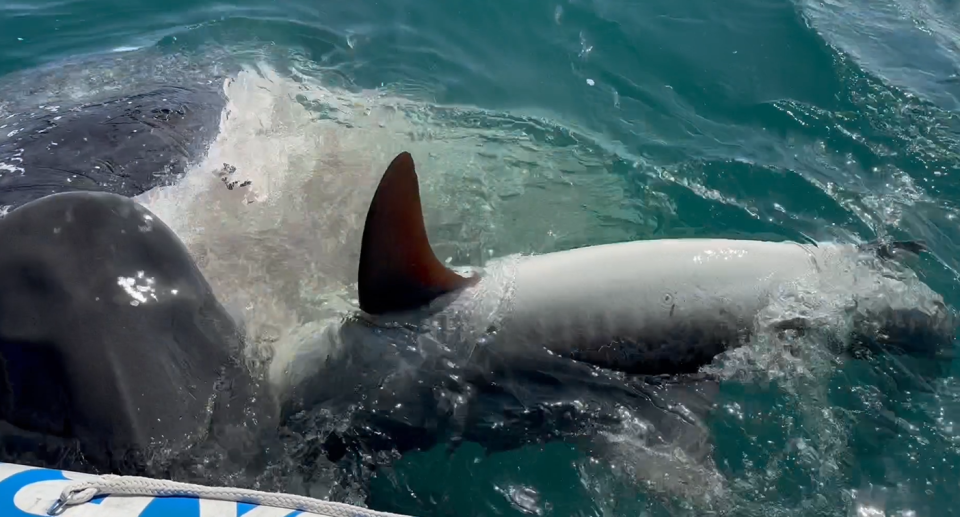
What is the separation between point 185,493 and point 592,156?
147 inches

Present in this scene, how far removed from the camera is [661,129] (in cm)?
566

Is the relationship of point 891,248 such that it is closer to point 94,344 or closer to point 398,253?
point 398,253

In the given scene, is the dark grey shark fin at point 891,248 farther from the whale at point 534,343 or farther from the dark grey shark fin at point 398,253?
the dark grey shark fin at point 398,253

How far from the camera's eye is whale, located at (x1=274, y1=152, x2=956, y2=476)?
134 inches

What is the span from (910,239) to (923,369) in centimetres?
105

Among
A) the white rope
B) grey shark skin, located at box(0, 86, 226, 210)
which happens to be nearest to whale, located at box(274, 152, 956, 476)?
the white rope

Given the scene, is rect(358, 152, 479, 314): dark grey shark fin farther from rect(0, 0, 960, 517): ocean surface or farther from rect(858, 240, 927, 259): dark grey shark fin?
rect(858, 240, 927, 259): dark grey shark fin

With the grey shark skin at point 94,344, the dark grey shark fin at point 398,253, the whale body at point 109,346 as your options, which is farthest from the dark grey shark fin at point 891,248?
the grey shark skin at point 94,344

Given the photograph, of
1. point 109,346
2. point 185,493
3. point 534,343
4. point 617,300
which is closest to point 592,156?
point 617,300

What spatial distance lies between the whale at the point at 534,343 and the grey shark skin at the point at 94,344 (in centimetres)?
56

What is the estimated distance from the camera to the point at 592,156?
536cm

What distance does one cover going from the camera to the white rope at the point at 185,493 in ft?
7.38

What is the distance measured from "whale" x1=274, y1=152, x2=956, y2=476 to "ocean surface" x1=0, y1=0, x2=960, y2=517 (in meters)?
0.12

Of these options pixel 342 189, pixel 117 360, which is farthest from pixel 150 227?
pixel 342 189
